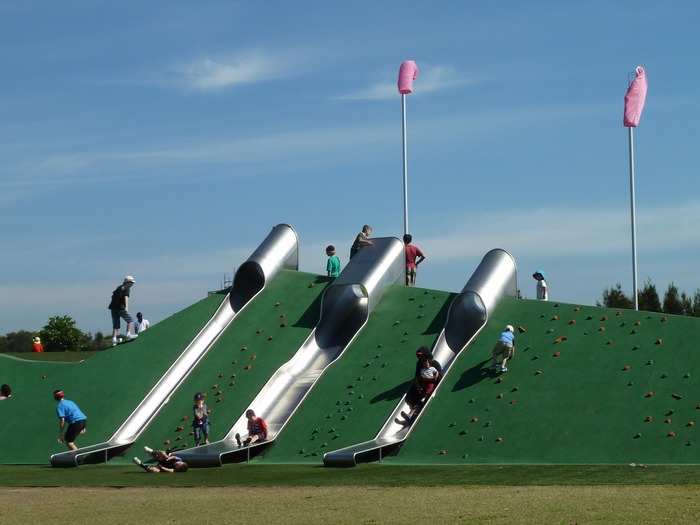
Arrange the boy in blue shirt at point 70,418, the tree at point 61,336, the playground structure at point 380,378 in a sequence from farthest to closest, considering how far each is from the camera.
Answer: the tree at point 61,336 → the boy in blue shirt at point 70,418 → the playground structure at point 380,378

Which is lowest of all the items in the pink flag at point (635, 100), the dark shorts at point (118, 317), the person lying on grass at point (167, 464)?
the person lying on grass at point (167, 464)

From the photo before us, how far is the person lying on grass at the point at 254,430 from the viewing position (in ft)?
71.1

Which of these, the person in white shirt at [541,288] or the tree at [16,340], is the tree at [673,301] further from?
the tree at [16,340]

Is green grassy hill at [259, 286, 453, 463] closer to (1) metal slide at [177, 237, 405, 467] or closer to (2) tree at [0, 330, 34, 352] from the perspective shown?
(1) metal slide at [177, 237, 405, 467]

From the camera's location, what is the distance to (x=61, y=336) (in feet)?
149

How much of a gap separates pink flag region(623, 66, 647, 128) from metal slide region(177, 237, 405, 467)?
7.86 metres

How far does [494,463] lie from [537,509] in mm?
6897

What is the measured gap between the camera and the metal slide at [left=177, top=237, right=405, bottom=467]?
2323 centimetres

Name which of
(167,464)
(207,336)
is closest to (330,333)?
(207,336)

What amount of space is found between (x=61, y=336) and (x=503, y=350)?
89.8ft

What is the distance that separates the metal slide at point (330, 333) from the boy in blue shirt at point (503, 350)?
160 inches

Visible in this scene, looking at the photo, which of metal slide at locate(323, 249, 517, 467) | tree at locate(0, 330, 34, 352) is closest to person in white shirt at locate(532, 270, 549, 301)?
metal slide at locate(323, 249, 517, 467)

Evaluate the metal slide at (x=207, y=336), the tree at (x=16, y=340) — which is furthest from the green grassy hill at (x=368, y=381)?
the tree at (x=16, y=340)

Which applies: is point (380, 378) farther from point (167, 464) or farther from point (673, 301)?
point (673, 301)
